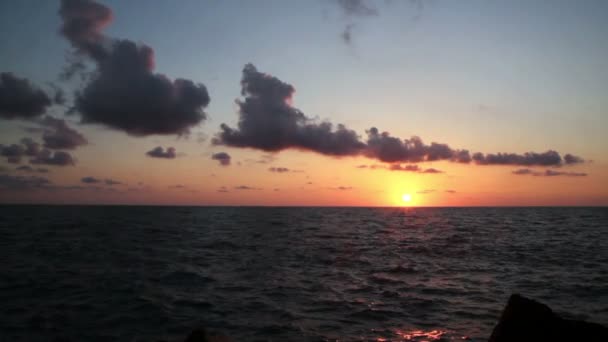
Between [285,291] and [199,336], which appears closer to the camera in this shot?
[199,336]

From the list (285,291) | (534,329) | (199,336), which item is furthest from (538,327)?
(285,291)

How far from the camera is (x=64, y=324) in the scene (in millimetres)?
13141

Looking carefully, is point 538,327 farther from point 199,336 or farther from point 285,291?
point 285,291

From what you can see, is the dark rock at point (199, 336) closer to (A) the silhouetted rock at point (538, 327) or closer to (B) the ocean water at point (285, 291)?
(B) the ocean water at point (285, 291)

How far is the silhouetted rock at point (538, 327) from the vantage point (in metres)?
7.64

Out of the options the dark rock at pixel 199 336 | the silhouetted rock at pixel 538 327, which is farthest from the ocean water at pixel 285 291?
the dark rock at pixel 199 336

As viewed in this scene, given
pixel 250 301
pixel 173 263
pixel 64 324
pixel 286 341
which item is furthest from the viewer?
pixel 173 263

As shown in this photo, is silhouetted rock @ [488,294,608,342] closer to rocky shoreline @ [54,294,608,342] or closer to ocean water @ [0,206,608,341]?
rocky shoreline @ [54,294,608,342]

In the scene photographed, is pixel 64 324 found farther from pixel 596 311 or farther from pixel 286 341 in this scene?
pixel 596 311

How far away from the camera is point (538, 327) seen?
7969 millimetres

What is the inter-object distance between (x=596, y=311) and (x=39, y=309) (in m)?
21.5

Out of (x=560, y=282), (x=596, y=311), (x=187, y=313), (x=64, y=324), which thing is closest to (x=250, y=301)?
(x=187, y=313)

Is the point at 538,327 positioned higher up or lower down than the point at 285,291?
higher up

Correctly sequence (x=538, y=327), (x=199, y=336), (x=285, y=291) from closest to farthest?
1. (x=199, y=336)
2. (x=538, y=327)
3. (x=285, y=291)
